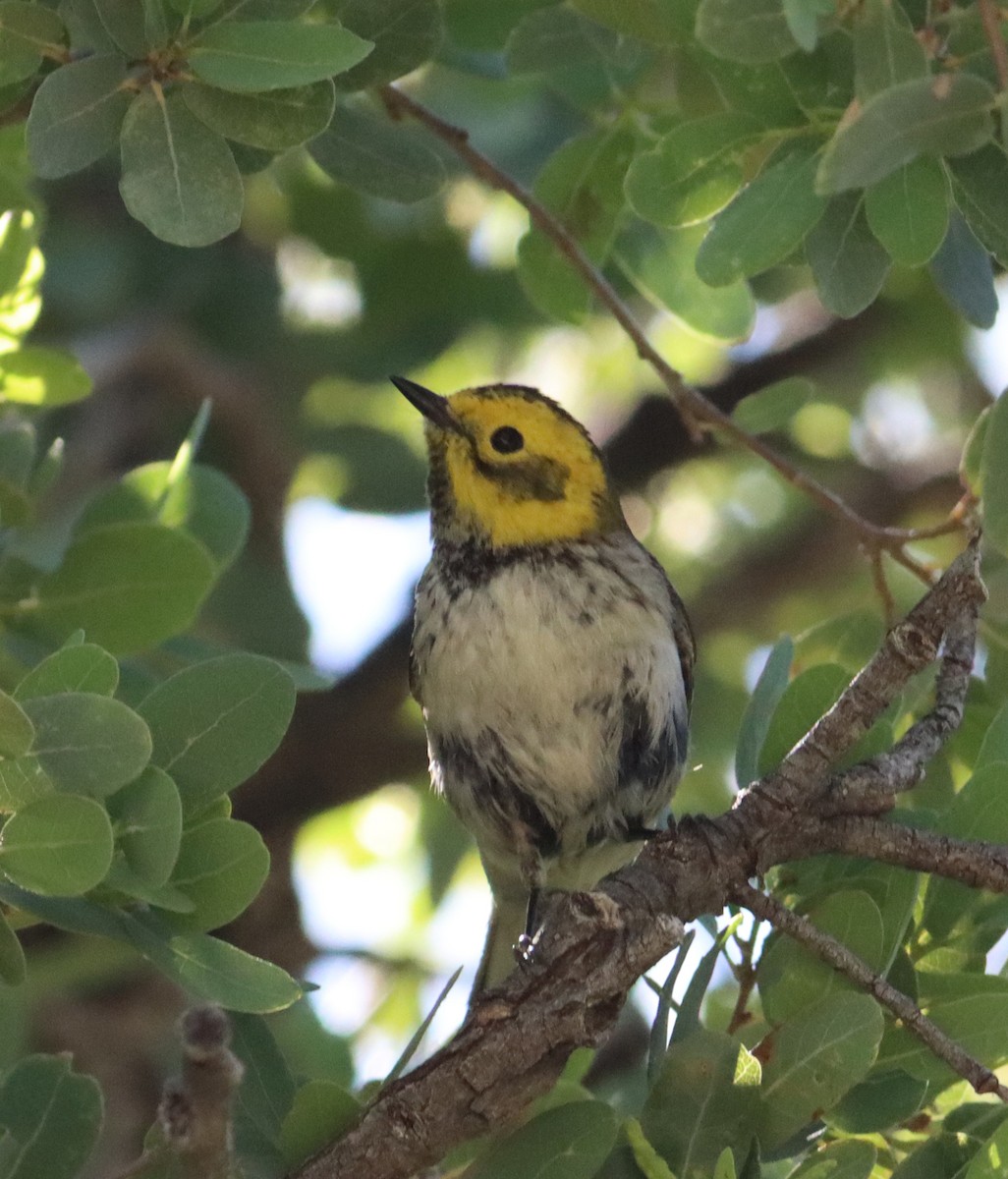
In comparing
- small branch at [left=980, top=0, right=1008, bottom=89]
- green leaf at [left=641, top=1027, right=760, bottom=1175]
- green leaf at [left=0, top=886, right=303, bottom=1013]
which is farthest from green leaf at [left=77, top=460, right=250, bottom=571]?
small branch at [left=980, top=0, right=1008, bottom=89]

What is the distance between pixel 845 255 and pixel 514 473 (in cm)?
162

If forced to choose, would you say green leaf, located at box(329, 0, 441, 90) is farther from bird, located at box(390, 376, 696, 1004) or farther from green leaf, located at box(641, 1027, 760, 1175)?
green leaf, located at box(641, 1027, 760, 1175)

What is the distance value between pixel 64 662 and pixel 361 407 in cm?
441

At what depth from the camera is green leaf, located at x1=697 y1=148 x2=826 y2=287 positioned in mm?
3004

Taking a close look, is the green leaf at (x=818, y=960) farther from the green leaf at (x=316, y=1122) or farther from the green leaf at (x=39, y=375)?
the green leaf at (x=39, y=375)

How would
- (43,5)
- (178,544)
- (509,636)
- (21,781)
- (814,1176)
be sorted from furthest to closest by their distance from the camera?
(509,636)
(178,544)
(43,5)
(814,1176)
(21,781)

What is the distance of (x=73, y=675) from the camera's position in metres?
2.71

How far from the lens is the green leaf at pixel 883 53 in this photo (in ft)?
8.79

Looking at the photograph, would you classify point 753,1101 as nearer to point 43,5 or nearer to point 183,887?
point 183,887

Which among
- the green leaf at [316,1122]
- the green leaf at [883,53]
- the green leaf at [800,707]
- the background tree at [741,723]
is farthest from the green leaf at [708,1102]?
the green leaf at [883,53]

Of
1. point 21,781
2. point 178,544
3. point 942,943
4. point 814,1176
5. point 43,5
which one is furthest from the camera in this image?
point 178,544

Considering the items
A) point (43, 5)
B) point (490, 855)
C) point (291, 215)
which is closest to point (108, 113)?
point (43, 5)

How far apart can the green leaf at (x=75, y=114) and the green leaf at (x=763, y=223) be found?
3.28ft

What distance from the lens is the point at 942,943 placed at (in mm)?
3289
